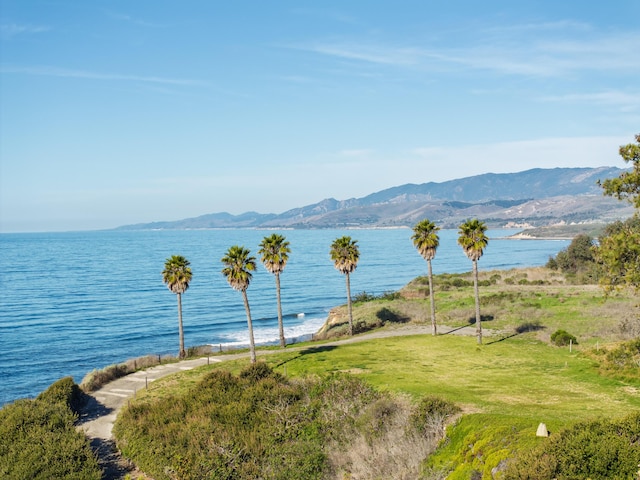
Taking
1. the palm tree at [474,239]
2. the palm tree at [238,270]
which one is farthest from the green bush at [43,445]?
the palm tree at [474,239]

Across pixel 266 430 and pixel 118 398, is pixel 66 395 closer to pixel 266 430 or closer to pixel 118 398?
pixel 118 398

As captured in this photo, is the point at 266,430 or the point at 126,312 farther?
the point at 126,312

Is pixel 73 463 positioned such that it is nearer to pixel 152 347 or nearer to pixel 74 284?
pixel 152 347

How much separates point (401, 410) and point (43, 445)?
18810 mm

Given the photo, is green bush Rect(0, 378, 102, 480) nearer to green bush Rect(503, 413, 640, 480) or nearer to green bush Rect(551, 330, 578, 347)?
green bush Rect(503, 413, 640, 480)

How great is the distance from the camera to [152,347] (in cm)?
7169

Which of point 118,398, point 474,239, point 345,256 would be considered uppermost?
point 474,239

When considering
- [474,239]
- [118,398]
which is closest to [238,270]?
A: [118,398]

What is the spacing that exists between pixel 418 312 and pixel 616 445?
50.2 meters

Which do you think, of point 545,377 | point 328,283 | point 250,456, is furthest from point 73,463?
point 328,283

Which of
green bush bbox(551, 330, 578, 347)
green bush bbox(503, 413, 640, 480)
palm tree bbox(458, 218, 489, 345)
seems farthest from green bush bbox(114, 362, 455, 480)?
green bush bbox(551, 330, 578, 347)

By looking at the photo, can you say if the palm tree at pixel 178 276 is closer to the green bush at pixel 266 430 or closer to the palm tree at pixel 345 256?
the palm tree at pixel 345 256

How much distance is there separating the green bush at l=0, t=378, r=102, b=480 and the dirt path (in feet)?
4.69

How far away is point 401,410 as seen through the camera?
29625 mm
